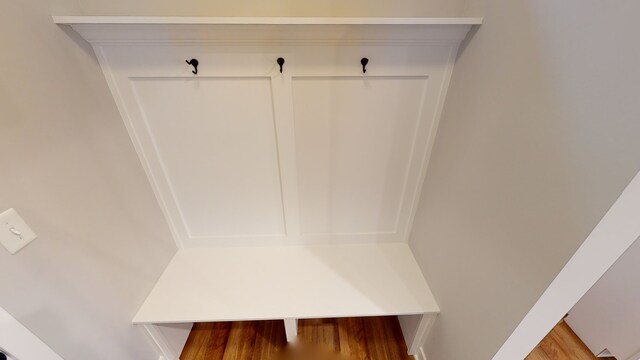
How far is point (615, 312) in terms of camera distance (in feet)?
3.92

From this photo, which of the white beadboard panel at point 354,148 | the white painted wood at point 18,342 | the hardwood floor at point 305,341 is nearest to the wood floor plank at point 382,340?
the hardwood floor at point 305,341

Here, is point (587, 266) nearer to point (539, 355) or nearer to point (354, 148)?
point (354, 148)

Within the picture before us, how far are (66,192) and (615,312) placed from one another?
2.36 meters

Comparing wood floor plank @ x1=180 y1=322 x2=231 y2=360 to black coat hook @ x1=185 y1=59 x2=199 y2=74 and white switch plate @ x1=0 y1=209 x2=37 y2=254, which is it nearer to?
white switch plate @ x1=0 y1=209 x2=37 y2=254

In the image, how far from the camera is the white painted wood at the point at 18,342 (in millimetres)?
618

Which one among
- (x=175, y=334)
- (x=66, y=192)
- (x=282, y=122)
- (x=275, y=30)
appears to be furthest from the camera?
(x=175, y=334)

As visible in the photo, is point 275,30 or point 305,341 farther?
point 305,341

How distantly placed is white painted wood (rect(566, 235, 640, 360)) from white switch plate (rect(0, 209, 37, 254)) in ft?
7.11

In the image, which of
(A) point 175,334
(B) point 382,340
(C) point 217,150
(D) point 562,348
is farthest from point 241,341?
(D) point 562,348

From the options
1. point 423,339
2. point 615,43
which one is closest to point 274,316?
point 423,339

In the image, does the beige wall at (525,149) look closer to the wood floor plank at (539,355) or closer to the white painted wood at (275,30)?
the white painted wood at (275,30)

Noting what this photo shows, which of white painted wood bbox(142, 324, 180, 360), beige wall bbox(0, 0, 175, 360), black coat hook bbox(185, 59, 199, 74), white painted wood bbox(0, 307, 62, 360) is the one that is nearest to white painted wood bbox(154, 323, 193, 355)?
white painted wood bbox(142, 324, 180, 360)

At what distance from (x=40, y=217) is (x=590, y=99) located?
Answer: 4.59 feet

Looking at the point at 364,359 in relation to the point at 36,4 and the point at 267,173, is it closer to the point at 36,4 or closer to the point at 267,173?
the point at 267,173
